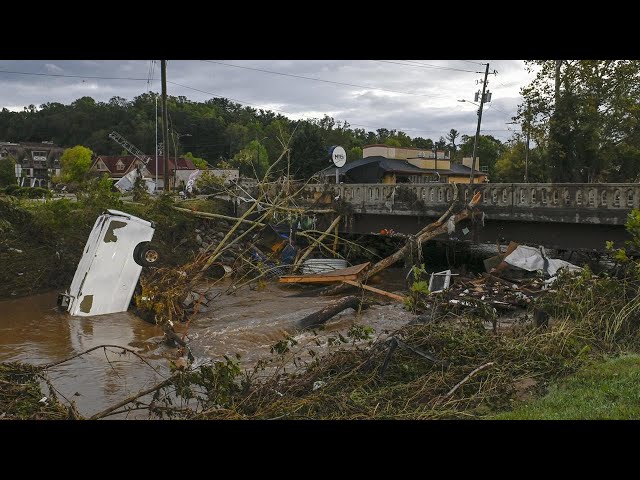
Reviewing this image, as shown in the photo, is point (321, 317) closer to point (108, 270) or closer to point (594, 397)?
point (108, 270)

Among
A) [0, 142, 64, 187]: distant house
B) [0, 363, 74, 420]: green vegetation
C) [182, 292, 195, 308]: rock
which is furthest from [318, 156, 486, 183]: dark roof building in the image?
[0, 142, 64, 187]: distant house

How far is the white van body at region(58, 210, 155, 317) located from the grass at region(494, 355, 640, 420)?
440 inches

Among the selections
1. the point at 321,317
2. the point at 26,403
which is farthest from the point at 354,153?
the point at 26,403

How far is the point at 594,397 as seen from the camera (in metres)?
6.55

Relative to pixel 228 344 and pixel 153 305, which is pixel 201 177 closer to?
pixel 153 305

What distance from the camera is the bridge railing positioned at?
16.2 meters

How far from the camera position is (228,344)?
42.3 ft

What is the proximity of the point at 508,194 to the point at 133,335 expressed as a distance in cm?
1182

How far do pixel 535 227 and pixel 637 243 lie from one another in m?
8.44

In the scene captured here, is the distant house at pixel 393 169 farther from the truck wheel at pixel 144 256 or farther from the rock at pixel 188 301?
the truck wheel at pixel 144 256

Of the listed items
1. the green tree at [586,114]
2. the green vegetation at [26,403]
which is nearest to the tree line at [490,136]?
the green tree at [586,114]

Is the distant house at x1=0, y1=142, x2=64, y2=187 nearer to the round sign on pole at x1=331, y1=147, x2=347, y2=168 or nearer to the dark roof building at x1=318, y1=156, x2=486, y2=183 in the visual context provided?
the dark roof building at x1=318, y1=156, x2=486, y2=183
